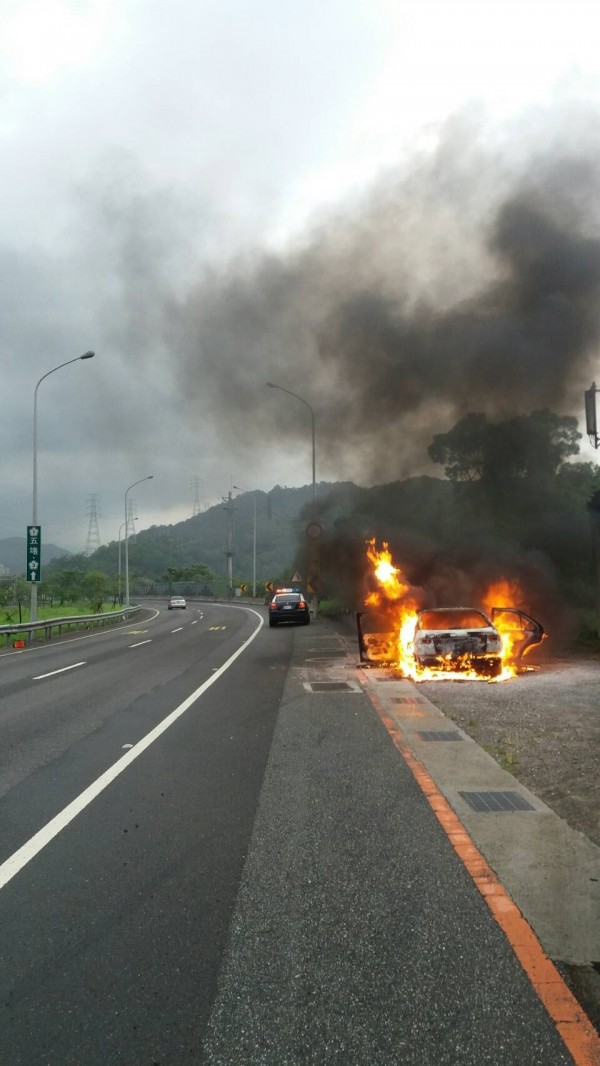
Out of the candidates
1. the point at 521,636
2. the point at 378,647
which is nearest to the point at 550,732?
the point at 521,636

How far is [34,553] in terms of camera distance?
26578mm

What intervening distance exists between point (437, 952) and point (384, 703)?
6969 millimetres

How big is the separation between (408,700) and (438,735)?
2.58 meters

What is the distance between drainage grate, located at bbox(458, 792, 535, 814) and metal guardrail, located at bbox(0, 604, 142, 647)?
760 inches

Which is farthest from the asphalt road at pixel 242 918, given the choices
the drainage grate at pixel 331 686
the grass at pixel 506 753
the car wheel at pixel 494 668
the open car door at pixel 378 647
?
the open car door at pixel 378 647

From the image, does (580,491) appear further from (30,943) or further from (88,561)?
(88,561)

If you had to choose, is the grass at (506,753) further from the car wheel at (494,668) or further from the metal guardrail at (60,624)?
the metal guardrail at (60,624)

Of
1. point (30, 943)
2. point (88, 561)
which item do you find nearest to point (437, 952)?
point (30, 943)

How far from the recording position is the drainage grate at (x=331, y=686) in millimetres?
11477

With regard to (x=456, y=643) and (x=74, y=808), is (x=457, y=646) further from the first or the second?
(x=74, y=808)

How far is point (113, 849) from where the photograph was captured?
4.45 m

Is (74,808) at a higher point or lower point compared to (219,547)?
lower

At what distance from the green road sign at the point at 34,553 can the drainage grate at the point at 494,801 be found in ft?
75.3

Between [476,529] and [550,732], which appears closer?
[550,732]
